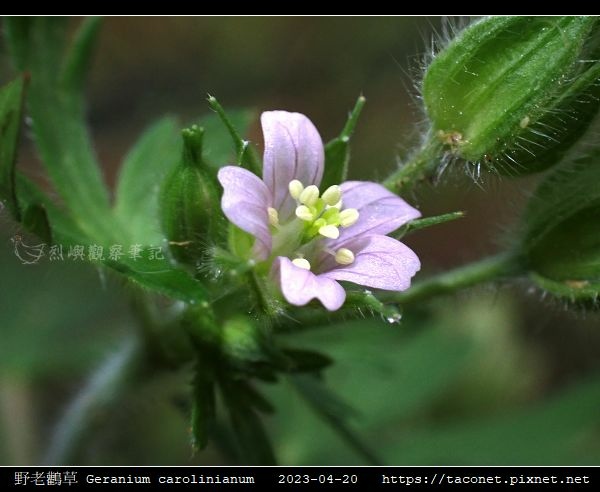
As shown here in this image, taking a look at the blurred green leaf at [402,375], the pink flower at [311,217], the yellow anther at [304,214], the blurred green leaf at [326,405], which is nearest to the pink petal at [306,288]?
the pink flower at [311,217]

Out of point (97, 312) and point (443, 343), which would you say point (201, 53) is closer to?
point (97, 312)

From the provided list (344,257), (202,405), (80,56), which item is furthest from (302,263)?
(80,56)

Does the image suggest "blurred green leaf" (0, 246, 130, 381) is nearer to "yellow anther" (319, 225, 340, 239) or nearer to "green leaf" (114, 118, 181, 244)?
"green leaf" (114, 118, 181, 244)

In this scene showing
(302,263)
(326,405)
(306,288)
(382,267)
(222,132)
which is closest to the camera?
(306,288)

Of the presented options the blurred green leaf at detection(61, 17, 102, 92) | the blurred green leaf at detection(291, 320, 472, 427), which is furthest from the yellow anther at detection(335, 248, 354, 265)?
the blurred green leaf at detection(291, 320, 472, 427)

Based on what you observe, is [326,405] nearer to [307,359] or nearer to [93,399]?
[307,359]

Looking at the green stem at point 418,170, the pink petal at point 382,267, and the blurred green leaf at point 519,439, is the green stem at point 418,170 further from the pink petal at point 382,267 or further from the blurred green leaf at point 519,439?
the blurred green leaf at point 519,439
